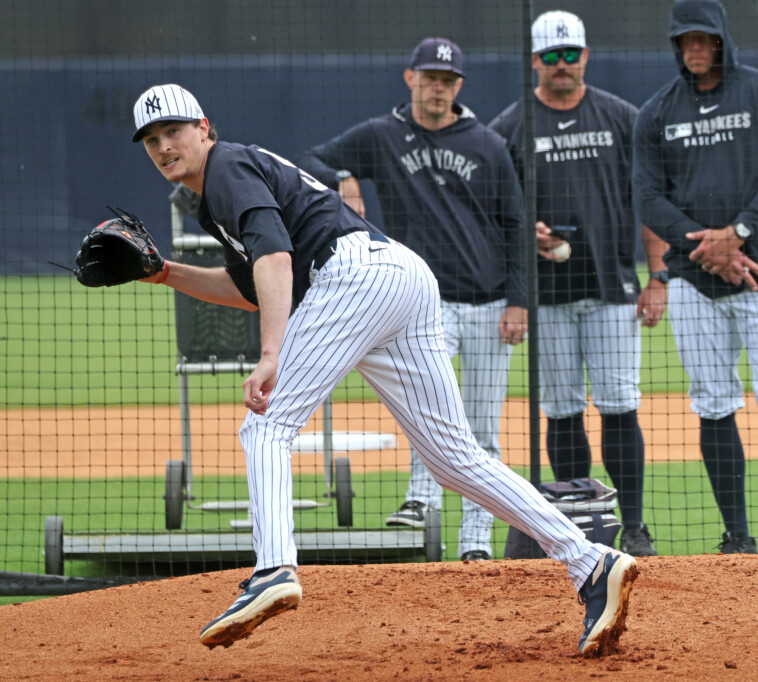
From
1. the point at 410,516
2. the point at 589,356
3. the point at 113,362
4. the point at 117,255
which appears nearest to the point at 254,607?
the point at 117,255

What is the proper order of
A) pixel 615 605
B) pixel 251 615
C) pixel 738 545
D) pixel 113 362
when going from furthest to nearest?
pixel 113 362, pixel 738 545, pixel 615 605, pixel 251 615

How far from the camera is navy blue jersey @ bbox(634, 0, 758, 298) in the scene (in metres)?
4.93

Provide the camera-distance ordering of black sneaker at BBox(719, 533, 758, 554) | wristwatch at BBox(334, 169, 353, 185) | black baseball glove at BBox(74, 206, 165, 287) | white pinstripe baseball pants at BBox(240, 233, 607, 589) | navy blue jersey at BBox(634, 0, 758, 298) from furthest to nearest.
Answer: wristwatch at BBox(334, 169, 353, 185) → navy blue jersey at BBox(634, 0, 758, 298) → black sneaker at BBox(719, 533, 758, 554) → black baseball glove at BBox(74, 206, 165, 287) → white pinstripe baseball pants at BBox(240, 233, 607, 589)

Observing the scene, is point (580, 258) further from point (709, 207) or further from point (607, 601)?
point (607, 601)

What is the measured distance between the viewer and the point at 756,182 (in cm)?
499

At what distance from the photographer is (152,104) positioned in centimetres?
288

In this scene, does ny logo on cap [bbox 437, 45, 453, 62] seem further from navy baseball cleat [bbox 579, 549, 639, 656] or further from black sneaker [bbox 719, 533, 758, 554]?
navy baseball cleat [bbox 579, 549, 639, 656]

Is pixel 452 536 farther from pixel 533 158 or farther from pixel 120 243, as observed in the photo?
pixel 120 243

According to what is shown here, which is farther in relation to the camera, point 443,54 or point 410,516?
point 443,54

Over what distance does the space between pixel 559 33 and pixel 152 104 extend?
2.72m

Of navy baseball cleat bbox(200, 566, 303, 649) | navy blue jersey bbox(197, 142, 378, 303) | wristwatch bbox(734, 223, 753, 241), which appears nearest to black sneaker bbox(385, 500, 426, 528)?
wristwatch bbox(734, 223, 753, 241)

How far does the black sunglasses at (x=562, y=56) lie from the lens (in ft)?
16.6

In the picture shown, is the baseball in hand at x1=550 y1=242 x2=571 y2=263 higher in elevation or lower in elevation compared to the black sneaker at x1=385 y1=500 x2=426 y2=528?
higher

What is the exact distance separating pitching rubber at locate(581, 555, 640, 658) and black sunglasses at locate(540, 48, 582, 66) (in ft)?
9.57
